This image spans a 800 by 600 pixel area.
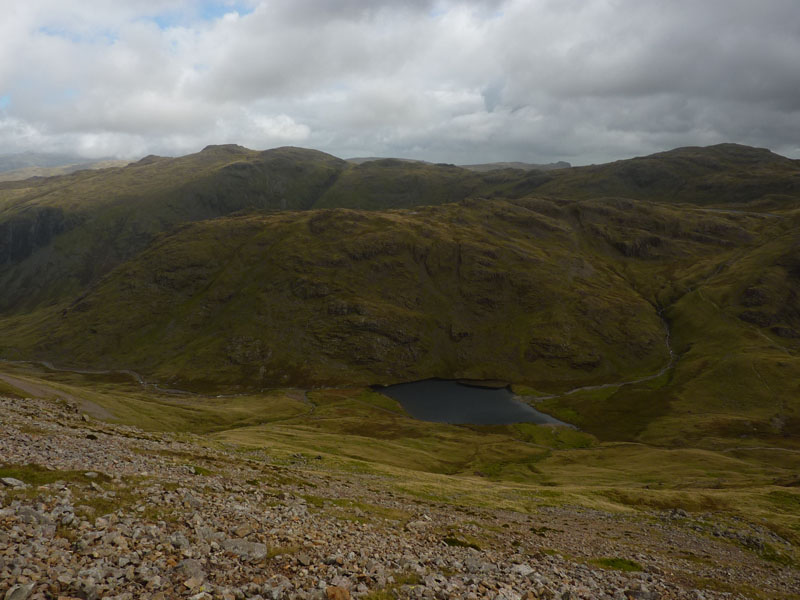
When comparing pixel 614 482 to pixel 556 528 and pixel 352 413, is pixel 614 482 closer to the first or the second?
pixel 556 528

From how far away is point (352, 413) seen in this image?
173 m

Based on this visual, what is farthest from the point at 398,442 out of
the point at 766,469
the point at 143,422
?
the point at 766,469

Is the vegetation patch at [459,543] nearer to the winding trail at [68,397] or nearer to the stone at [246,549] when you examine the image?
the stone at [246,549]

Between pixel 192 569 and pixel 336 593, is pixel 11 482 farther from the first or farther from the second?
pixel 336 593

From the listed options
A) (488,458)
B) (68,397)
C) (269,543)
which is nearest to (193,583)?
(269,543)

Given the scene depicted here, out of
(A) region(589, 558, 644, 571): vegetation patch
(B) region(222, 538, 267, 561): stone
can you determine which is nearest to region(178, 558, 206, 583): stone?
(B) region(222, 538, 267, 561): stone

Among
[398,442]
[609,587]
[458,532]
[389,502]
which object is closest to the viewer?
[609,587]

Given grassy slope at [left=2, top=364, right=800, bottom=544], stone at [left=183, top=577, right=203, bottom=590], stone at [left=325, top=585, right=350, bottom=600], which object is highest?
stone at [left=183, top=577, right=203, bottom=590]

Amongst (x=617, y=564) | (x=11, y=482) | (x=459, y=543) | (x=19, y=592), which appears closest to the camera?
(x=19, y=592)

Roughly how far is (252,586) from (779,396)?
221 metres

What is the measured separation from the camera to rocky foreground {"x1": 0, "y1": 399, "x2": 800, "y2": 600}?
14672 mm

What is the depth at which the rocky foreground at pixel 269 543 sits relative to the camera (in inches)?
578

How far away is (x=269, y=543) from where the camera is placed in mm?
19484

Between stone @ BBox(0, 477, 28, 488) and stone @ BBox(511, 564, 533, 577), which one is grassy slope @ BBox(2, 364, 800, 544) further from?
stone @ BBox(0, 477, 28, 488)
